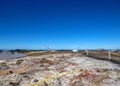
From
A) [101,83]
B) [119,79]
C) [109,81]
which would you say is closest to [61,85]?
[101,83]

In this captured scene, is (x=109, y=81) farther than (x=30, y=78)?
No

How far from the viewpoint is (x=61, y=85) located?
11.0m

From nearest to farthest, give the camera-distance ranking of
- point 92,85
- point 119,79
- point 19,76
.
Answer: point 92,85 < point 119,79 < point 19,76

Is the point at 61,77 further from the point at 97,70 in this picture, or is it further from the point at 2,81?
the point at 2,81

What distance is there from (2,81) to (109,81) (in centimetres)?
892

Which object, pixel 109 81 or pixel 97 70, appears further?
pixel 97 70

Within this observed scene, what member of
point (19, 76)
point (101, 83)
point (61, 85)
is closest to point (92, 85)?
point (101, 83)

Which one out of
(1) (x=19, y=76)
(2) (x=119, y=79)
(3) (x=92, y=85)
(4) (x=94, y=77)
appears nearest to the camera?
(3) (x=92, y=85)

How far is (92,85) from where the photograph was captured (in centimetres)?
1060

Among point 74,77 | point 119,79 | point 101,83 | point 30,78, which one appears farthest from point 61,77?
point 119,79

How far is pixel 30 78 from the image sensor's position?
13008 millimetres

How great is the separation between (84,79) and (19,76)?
614 centimetres

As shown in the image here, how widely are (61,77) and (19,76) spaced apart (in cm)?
404

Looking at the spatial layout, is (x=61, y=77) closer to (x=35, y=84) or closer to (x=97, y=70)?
(x=35, y=84)
